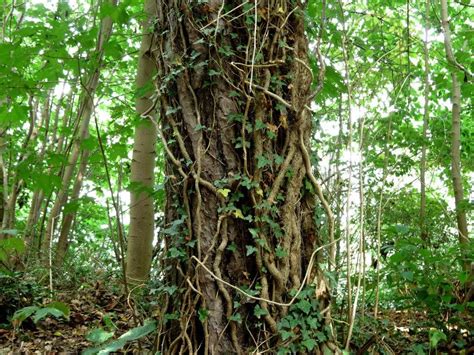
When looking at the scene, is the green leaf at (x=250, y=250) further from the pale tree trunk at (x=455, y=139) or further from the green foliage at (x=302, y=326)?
the pale tree trunk at (x=455, y=139)

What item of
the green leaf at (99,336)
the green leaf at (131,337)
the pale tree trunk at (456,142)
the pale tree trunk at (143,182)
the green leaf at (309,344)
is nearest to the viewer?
the green leaf at (309,344)

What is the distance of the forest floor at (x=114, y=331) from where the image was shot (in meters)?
2.47

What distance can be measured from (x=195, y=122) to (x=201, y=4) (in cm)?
A: 60

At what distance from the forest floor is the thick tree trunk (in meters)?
0.50

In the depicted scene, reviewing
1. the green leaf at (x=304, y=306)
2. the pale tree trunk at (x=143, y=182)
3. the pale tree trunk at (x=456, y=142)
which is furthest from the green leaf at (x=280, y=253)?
the pale tree trunk at (x=143, y=182)

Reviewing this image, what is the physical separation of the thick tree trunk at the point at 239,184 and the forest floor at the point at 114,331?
0.50 meters

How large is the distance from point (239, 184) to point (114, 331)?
1.34 m

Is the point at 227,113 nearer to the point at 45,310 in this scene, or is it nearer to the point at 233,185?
the point at 233,185

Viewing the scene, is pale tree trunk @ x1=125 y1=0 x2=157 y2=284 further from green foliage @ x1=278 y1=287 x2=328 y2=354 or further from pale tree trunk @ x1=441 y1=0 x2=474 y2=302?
pale tree trunk @ x1=441 y1=0 x2=474 y2=302

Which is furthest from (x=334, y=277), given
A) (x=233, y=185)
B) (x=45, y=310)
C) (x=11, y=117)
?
(x=11, y=117)

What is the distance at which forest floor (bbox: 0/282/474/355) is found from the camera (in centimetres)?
247

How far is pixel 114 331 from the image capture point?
2.69 m

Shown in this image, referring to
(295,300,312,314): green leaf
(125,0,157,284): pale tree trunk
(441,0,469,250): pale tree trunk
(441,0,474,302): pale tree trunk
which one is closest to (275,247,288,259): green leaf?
(295,300,312,314): green leaf

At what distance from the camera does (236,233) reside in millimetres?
2041
